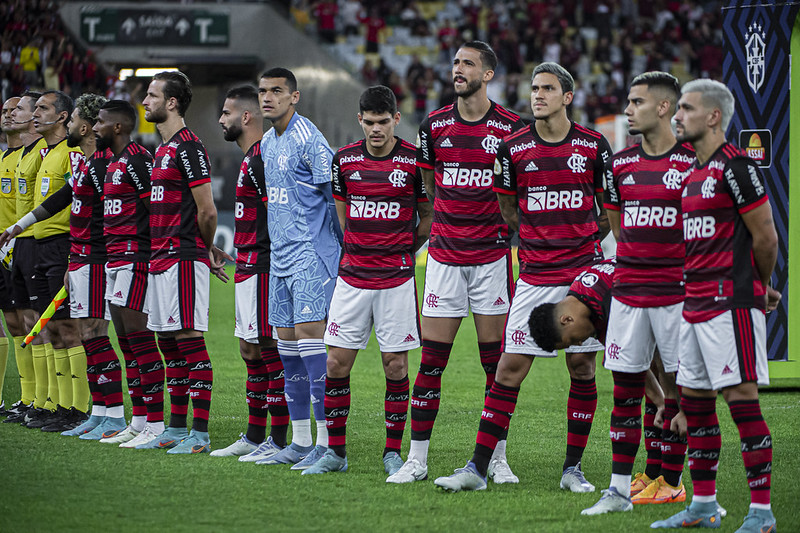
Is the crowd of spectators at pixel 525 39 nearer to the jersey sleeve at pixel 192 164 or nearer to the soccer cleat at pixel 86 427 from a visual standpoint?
the soccer cleat at pixel 86 427

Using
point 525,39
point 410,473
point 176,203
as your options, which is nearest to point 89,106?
point 176,203

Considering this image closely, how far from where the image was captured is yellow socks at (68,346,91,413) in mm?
7977

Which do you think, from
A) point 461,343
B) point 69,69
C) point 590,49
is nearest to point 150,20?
point 69,69

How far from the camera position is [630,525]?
16.8 feet

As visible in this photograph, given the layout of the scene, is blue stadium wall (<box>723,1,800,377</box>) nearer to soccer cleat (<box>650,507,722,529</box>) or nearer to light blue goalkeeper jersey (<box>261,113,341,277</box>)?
light blue goalkeeper jersey (<box>261,113,341,277</box>)

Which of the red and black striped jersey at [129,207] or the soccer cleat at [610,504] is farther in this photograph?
the red and black striped jersey at [129,207]

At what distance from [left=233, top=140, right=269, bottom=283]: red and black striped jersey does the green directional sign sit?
20.0 meters

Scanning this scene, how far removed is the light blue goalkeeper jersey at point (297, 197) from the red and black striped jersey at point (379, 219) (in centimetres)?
32

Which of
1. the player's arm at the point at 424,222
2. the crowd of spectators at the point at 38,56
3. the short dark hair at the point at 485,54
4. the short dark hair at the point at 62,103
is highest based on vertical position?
the crowd of spectators at the point at 38,56

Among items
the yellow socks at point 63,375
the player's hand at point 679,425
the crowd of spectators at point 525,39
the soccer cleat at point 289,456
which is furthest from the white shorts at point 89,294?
the crowd of spectators at point 525,39

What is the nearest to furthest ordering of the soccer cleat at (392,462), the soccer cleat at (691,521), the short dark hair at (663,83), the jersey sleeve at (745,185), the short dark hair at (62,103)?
1. the jersey sleeve at (745,185)
2. the soccer cleat at (691,521)
3. the short dark hair at (663,83)
4. the soccer cleat at (392,462)
5. the short dark hair at (62,103)

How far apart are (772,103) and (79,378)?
6361mm

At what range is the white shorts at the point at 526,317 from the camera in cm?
575

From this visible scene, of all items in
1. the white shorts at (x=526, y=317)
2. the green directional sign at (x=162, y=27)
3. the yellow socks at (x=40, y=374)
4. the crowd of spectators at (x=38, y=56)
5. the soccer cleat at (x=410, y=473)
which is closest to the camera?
the white shorts at (x=526, y=317)
